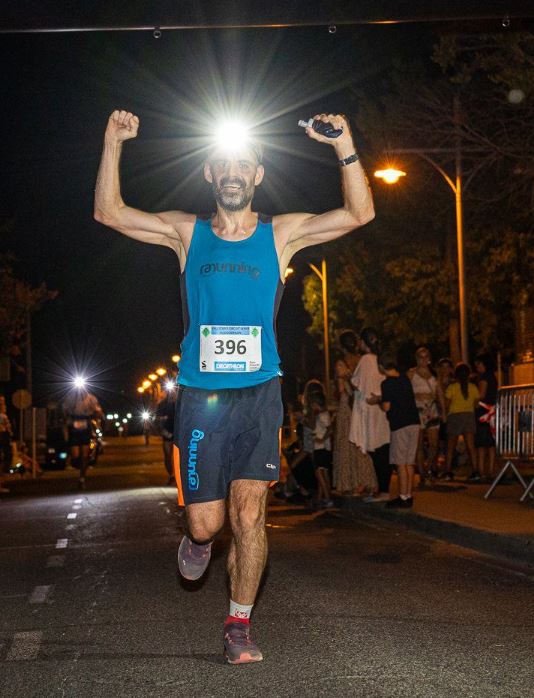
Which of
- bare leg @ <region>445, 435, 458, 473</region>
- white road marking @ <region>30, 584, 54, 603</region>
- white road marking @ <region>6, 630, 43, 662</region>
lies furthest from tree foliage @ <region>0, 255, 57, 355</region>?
white road marking @ <region>6, 630, 43, 662</region>

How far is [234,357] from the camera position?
20.0ft

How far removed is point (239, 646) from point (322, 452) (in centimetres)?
1076

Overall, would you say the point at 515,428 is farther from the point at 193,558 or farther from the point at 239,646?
the point at 239,646

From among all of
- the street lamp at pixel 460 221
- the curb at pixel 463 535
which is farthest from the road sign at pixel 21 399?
the curb at pixel 463 535

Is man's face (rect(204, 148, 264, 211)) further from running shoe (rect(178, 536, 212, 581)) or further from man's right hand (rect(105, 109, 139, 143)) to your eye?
running shoe (rect(178, 536, 212, 581))

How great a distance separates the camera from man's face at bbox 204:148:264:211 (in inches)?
249

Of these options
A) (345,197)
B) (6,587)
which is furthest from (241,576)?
(6,587)

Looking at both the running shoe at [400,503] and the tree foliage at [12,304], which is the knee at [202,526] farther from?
the tree foliage at [12,304]

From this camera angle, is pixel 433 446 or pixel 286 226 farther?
pixel 433 446

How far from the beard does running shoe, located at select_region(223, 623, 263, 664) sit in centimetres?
204

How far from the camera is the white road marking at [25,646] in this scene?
6.30 meters

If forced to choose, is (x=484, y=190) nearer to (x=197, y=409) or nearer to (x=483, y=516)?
(x=483, y=516)

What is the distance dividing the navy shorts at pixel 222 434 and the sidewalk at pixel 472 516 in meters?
4.53

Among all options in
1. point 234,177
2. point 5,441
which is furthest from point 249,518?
point 5,441
